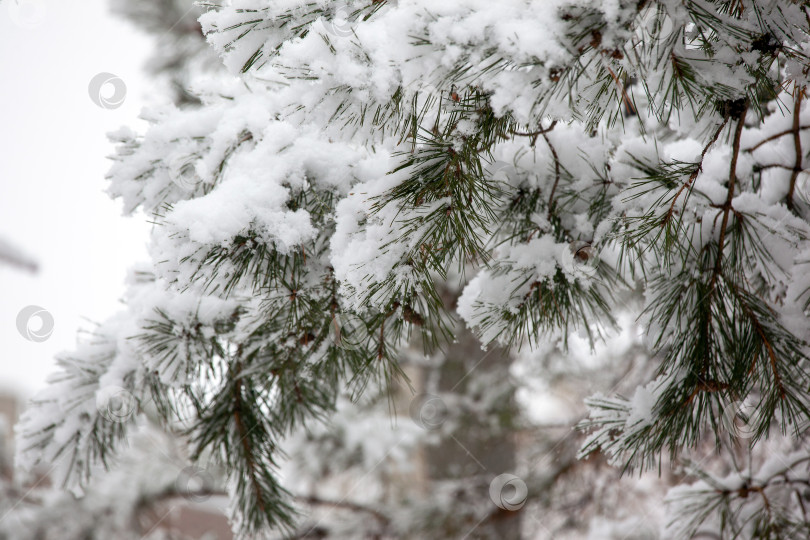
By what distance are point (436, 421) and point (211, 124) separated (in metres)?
3.27

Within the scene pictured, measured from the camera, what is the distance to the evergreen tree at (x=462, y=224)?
33.7 inches

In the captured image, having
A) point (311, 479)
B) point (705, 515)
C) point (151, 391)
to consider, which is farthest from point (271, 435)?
point (311, 479)

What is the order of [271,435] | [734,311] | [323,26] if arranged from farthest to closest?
1. [271,435]
2. [734,311]
3. [323,26]

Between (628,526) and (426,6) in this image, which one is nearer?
(426,6)

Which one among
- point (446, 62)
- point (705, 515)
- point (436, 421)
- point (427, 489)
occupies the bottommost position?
point (427, 489)

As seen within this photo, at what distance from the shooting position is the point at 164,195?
1379mm

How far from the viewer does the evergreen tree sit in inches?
33.7

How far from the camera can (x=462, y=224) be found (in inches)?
39.0

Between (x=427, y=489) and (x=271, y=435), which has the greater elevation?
(x=271, y=435)

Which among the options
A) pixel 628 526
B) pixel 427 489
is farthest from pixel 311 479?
pixel 628 526

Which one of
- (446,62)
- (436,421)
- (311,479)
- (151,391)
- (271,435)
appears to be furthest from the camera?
(311,479)

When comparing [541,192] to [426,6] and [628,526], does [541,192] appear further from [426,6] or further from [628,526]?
[628,526]

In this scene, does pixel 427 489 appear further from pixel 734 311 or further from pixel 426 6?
pixel 426 6

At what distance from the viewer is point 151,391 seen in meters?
1.42
